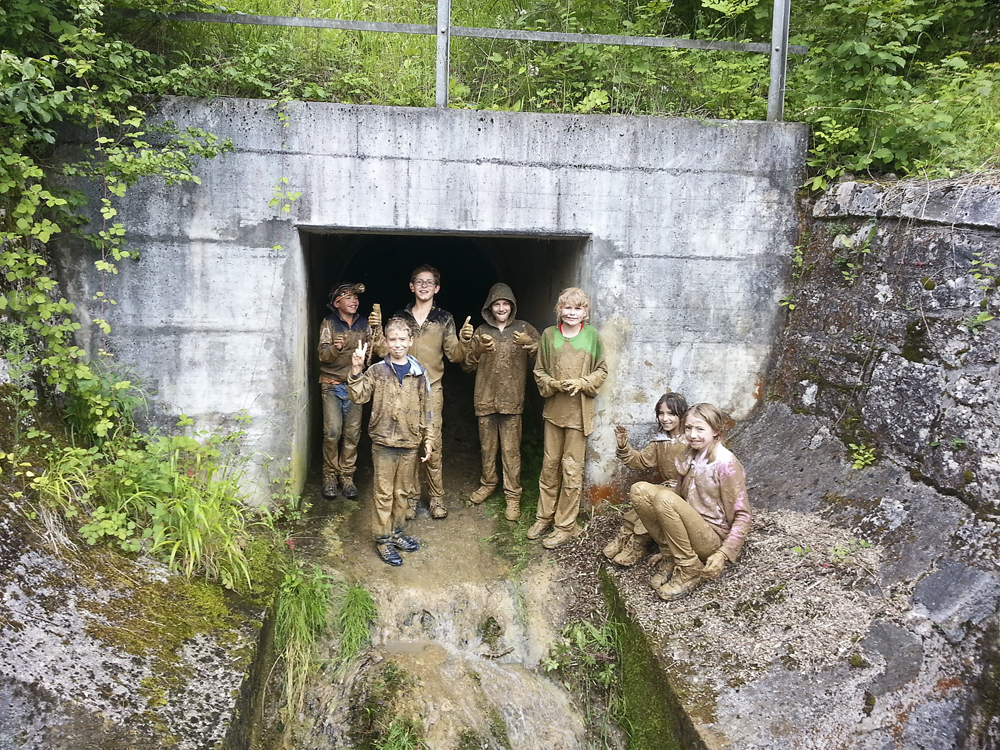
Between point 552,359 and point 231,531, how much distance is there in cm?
255

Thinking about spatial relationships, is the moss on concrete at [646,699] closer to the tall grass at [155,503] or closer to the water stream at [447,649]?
the water stream at [447,649]

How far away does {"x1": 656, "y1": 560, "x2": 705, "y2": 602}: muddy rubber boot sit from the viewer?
466cm

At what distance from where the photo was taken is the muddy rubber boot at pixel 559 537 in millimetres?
5684

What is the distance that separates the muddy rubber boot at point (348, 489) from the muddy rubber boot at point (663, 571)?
2827 mm

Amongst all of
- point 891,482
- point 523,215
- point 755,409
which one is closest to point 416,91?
point 523,215

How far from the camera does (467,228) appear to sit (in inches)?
212

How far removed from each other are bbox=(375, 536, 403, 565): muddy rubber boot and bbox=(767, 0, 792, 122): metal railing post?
4.36 metres

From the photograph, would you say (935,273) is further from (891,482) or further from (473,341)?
(473,341)

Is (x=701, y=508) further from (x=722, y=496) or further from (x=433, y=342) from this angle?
(x=433, y=342)

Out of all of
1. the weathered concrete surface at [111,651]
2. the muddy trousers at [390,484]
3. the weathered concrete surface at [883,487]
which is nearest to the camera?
the weathered concrete surface at [111,651]

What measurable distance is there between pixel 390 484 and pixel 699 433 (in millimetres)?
2310

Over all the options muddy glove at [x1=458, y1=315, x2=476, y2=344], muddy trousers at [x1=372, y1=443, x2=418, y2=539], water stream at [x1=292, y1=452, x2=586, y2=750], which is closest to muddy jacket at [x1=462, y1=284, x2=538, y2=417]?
muddy glove at [x1=458, y1=315, x2=476, y2=344]

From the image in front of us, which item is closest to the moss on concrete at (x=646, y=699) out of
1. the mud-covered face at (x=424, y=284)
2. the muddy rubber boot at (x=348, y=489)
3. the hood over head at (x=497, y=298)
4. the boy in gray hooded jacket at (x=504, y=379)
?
the boy in gray hooded jacket at (x=504, y=379)

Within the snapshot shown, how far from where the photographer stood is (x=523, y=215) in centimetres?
544
